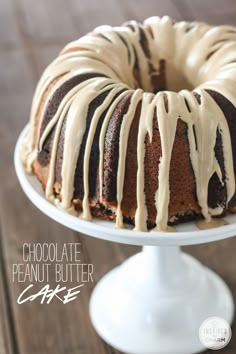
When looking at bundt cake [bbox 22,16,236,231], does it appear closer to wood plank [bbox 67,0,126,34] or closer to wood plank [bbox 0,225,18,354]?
wood plank [bbox 0,225,18,354]

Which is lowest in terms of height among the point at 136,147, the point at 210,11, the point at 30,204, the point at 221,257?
the point at 221,257

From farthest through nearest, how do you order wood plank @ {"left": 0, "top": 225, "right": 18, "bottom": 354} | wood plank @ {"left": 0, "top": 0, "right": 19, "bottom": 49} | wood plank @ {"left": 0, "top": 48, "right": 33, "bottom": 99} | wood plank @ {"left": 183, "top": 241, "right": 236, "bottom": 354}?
wood plank @ {"left": 0, "top": 0, "right": 19, "bottom": 49} < wood plank @ {"left": 0, "top": 48, "right": 33, "bottom": 99} < wood plank @ {"left": 183, "top": 241, "right": 236, "bottom": 354} < wood plank @ {"left": 0, "top": 225, "right": 18, "bottom": 354}

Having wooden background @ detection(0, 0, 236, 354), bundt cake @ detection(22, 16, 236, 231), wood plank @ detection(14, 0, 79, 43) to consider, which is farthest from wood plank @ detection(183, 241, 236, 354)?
wood plank @ detection(14, 0, 79, 43)

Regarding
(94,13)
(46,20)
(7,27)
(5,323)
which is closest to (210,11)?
(94,13)

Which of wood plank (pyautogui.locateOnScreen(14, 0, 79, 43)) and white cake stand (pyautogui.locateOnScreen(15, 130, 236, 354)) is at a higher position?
wood plank (pyautogui.locateOnScreen(14, 0, 79, 43))

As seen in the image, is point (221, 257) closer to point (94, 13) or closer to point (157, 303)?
point (157, 303)

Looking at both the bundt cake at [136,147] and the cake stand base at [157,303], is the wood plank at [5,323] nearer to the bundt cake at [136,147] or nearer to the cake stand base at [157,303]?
the cake stand base at [157,303]

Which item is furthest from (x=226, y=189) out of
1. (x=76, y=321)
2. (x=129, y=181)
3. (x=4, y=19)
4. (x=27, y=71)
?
(x=4, y=19)
